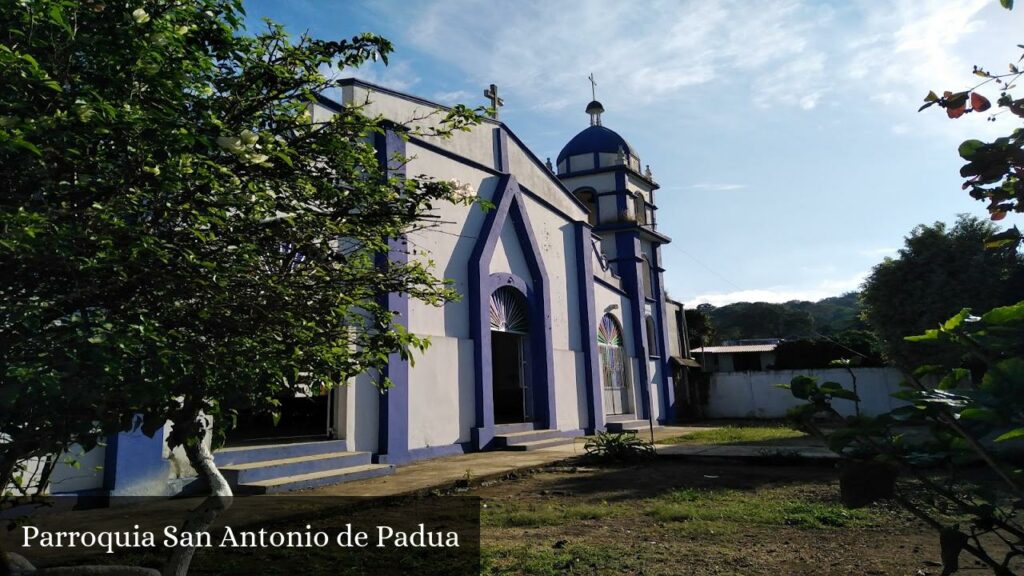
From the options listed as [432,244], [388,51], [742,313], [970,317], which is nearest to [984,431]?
[970,317]

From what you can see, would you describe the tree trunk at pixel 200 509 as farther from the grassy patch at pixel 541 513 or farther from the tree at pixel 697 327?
the tree at pixel 697 327

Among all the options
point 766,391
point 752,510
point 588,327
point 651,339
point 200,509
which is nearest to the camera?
point 200,509

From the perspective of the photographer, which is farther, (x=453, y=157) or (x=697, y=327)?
(x=697, y=327)

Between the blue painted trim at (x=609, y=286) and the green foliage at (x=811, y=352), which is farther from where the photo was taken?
the green foliage at (x=811, y=352)

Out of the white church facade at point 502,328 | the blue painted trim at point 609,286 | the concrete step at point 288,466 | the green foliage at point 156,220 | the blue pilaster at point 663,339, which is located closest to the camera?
the green foliage at point 156,220

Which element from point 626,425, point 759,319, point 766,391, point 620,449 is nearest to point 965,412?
point 620,449

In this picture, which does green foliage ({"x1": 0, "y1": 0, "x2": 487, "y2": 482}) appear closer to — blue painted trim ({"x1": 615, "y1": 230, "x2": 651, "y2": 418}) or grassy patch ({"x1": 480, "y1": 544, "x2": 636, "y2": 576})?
grassy patch ({"x1": 480, "y1": 544, "x2": 636, "y2": 576})

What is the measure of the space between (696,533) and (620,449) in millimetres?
Result: 4945

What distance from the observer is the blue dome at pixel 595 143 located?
2205 cm

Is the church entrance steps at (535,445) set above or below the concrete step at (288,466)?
below

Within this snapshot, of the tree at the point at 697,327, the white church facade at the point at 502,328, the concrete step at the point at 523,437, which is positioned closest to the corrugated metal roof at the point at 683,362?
the white church facade at the point at 502,328

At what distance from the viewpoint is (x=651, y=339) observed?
2184cm

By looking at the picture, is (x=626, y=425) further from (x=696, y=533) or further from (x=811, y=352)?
(x=811, y=352)

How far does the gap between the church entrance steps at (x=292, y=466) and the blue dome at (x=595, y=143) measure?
1585 cm
